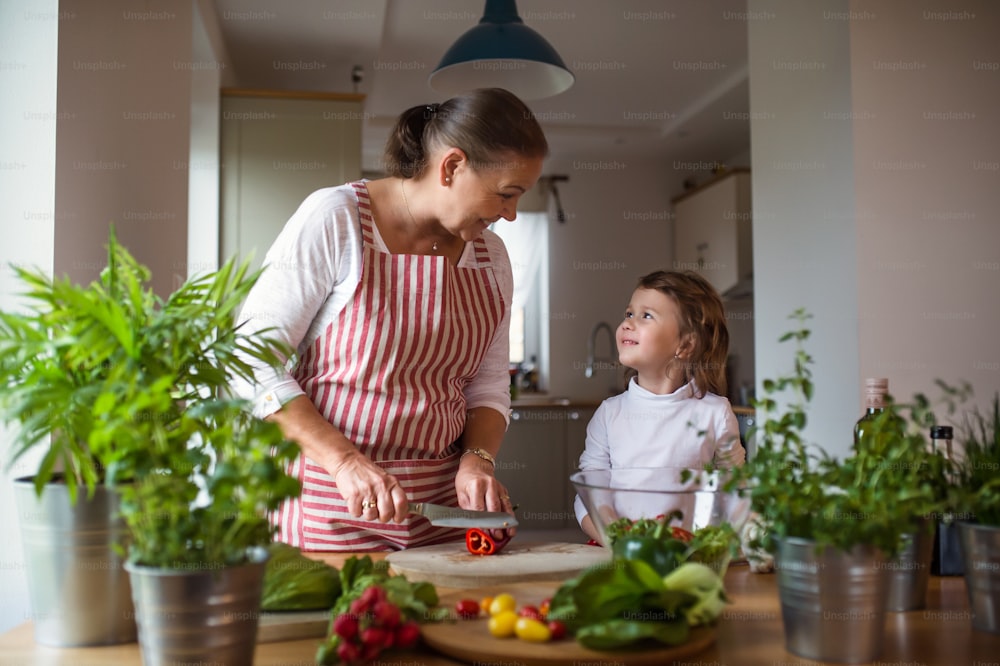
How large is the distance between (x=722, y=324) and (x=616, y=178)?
181 inches

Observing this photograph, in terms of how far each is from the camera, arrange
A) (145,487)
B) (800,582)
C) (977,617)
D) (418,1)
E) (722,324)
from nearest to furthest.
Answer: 1. (145,487)
2. (800,582)
3. (977,617)
4. (722,324)
5. (418,1)

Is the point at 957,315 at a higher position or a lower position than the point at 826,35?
lower

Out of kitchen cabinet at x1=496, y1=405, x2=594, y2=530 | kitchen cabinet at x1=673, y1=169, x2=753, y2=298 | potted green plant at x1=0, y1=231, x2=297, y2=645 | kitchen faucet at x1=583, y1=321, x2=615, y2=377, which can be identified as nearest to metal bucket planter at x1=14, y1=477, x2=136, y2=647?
potted green plant at x1=0, y1=231, x2=297, y2=645

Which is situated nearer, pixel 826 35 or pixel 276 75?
pixel 826 35

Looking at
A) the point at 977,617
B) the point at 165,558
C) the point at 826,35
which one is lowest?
the point at 977,617

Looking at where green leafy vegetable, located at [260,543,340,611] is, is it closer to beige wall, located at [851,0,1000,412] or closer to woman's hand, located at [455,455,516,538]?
woman's hand, located at [455,455,516,538]

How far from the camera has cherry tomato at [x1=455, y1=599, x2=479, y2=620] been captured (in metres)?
0.85

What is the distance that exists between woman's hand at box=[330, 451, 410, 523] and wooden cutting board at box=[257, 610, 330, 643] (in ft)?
1.10

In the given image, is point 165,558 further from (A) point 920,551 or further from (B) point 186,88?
(B) point 186,88

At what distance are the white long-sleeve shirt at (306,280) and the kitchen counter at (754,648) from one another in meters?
0.56

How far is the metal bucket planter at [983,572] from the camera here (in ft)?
2.79

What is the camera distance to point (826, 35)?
2639 millimetres

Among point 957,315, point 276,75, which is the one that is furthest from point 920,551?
point 276,75

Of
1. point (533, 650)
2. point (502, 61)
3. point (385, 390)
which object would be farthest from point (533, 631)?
point (502, 61)
